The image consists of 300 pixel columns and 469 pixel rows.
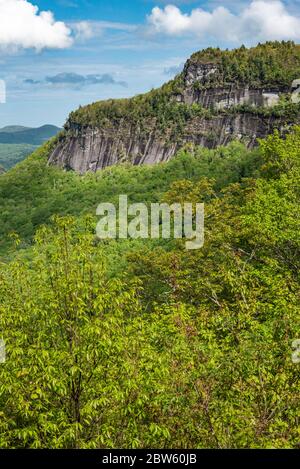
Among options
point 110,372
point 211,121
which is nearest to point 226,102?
point 211,121

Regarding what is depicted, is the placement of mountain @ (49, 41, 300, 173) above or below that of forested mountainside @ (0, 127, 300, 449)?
above

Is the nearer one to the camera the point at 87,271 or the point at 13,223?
the point at 87,271

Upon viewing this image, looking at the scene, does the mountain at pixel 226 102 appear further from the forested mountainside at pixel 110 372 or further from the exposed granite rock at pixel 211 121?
the forested mountainside at pixel 110 372

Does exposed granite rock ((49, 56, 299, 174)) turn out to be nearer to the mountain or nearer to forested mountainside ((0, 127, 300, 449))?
the mountain

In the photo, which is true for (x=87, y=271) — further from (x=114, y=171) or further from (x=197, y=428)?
(x=114, y=171)

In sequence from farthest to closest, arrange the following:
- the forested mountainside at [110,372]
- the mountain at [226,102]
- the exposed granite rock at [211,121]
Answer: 1. the exposed granite rock at [211,121]
2. the mountain at [226,102]
3. the forested mountainside at [110,372]

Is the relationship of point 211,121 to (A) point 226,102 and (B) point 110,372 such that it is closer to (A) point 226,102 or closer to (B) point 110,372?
(A) point 226,102

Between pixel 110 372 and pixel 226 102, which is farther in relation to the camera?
pixel 226 102

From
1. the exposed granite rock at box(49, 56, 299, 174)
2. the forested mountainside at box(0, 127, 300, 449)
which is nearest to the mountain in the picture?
the exposed granite rock at box(49, 56, 299, 174)

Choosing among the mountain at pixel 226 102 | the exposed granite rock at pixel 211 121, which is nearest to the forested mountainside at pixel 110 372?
the mountain at pixel 226 102

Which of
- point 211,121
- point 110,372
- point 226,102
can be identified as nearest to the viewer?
point 110,372

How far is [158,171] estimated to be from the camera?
172 m

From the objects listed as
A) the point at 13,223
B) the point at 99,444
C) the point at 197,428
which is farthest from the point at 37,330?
the point at 13,223

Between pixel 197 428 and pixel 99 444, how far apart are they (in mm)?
2634
